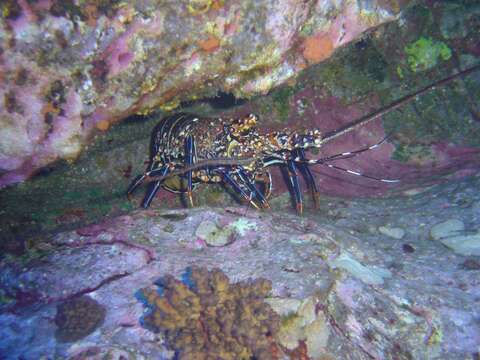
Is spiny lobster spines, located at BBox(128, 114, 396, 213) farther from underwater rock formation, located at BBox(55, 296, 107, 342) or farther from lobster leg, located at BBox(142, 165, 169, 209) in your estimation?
underwater rock formation, located at BBox(55, 296, 107, 342)

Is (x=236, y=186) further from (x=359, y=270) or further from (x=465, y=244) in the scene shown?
(x=465, y=244)

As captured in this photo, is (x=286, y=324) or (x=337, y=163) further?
(x=337, y=163)

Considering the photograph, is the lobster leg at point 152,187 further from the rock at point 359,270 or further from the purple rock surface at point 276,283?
the rock at point 359,270

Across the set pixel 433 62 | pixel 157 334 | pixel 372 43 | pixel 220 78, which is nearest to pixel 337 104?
pixel 372 43

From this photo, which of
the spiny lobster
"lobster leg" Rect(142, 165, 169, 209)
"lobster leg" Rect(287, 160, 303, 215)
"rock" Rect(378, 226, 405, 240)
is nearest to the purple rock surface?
"rock" Rect(378, 226, 405, 240)

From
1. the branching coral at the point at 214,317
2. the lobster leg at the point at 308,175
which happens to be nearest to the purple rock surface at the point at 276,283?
the branching coral at the point at 214,317

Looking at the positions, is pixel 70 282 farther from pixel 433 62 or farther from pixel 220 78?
pixel 433 62
